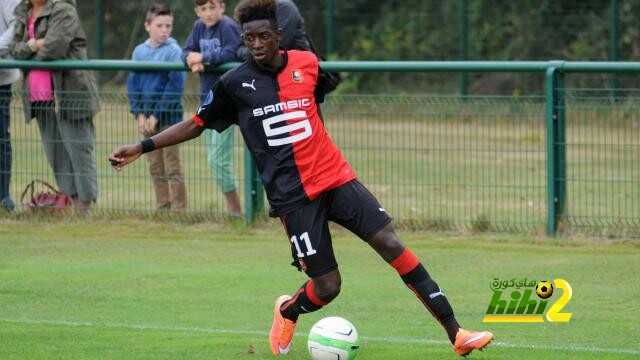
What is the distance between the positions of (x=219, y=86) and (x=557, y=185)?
503 cm

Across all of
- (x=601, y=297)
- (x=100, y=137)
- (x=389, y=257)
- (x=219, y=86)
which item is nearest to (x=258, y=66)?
(x=219, y=86)

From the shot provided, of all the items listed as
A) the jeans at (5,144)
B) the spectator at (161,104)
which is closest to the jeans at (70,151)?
the jeans at (5,144)

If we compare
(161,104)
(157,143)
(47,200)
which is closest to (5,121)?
(47,200)

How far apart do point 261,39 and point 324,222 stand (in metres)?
1.07

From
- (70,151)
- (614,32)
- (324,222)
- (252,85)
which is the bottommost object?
(324,222)

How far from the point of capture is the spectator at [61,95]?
13.6 metres

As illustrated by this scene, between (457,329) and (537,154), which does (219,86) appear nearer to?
(457,329)

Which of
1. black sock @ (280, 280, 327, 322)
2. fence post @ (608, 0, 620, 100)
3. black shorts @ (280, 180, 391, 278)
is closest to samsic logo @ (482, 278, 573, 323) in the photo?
black sock @ (280, 280, 327, 322)

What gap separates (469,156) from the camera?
550 inches

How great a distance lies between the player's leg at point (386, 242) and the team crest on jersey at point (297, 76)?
25.8 inches

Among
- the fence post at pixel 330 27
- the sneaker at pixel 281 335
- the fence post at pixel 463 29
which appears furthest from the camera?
the fence post at pixel 330 27

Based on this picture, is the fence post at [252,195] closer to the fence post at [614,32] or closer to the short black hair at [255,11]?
the short black hair at [255,11]

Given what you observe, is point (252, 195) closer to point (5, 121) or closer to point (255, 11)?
point (5, 121)

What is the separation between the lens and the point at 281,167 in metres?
8.12
